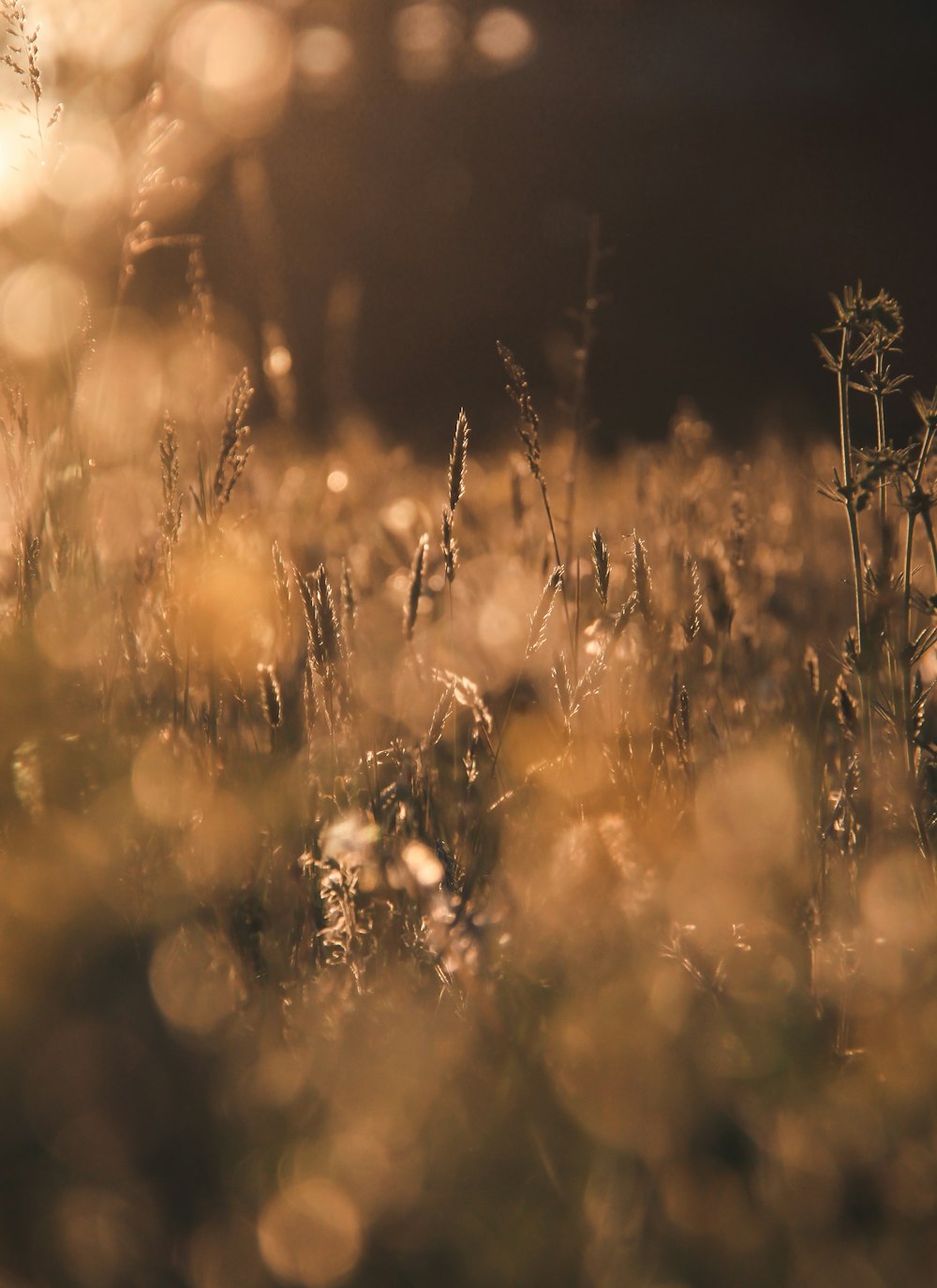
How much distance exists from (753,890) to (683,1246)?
499 mm

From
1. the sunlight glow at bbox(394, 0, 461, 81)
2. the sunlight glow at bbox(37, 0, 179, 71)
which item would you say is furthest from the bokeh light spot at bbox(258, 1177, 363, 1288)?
the sunlight glow at bbox(394, 0, 461, 81)

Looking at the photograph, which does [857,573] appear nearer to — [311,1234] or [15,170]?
[311,1234]

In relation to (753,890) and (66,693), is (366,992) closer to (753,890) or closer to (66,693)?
(753,890)

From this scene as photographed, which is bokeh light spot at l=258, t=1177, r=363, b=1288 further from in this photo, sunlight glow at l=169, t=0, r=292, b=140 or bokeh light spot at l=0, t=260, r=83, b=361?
sunlight glow at l=169, t=0, r=292, b=140

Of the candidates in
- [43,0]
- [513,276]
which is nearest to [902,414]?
[43,0]

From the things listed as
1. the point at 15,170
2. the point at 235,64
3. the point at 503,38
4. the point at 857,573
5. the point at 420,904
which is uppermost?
the point at 503,38

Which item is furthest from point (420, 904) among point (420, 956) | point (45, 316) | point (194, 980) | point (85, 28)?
point (85, 28)

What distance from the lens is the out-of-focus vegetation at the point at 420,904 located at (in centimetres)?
91

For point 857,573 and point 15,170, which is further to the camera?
point 15,170

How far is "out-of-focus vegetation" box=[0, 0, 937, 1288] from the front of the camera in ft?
3.00

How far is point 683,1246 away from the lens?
2.85 feet

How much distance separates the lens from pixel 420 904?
115 centimetres

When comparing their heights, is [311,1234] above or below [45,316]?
below

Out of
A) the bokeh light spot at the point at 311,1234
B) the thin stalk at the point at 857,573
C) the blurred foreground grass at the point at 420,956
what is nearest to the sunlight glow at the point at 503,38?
the blurred foreground grass at the point at 420,956
